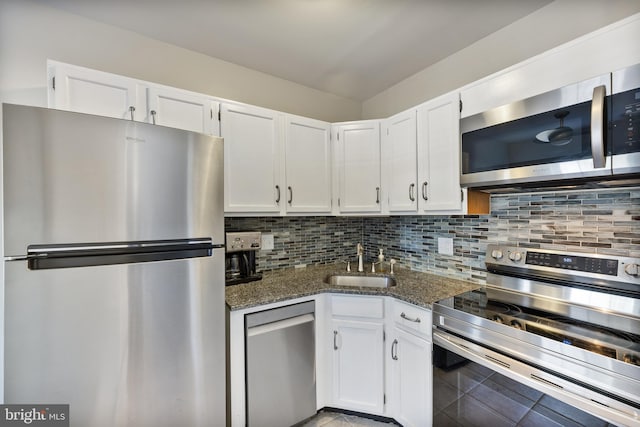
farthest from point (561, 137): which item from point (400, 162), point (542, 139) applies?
point (400, 162)

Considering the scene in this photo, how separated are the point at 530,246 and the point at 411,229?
87 cm

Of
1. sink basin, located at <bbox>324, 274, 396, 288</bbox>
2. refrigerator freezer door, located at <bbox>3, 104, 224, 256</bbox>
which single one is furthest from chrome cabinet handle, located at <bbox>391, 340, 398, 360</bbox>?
refrigerator freezer door, located at <bbox>3, 104, 224, 256</bbox>

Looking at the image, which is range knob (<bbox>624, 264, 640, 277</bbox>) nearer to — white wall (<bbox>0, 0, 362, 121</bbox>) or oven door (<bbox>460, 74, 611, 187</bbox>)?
oven door (<bbox>460, 74, 611, 187</bbox>)

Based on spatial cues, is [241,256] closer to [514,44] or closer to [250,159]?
[250,159]

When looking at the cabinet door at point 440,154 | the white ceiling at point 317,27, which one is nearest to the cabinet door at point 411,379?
the cabinet door at point 440,154

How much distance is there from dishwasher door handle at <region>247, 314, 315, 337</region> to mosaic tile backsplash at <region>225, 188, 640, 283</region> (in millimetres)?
660

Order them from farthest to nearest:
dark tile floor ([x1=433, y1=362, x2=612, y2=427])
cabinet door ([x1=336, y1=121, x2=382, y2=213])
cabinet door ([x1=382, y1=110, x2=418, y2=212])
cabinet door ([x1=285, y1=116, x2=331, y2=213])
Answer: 1. cabinet door ([x1=336, y1=121, x2=382, y2=213])
2. cabinet door ([x1=285, y1=116, x2=331, y2=213])
3. cabinet door ([x1=382, y1=110, x2=418, y2=212])
4. dark tile floor ([x1=433, y1=362, x2=612, y2=427])

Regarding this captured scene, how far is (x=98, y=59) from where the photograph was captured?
5.55 ft

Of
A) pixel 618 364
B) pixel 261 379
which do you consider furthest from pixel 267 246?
pixel 618 364

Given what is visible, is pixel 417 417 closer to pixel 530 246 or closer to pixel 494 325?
pixel 494 325

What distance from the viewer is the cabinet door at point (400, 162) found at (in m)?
1.93

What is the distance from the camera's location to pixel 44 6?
155 centimetres

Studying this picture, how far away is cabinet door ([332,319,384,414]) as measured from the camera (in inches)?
67.7

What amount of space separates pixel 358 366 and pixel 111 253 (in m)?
1.54
